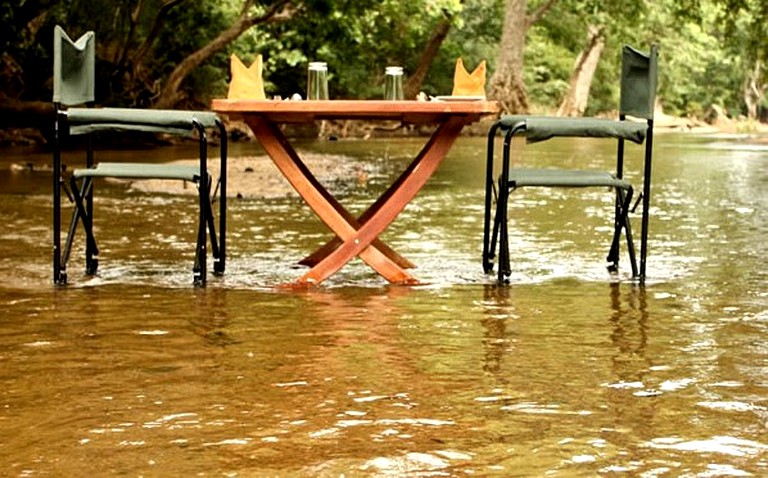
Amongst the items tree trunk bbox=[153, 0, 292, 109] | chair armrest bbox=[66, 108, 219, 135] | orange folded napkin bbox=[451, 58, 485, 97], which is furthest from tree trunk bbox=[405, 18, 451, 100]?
chair armrest bbox=[66, 108, 219, 135]

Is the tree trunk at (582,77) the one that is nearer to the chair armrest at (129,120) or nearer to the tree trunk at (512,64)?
the tree trunk at (512,64)

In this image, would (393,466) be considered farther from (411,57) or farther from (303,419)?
(411,57)

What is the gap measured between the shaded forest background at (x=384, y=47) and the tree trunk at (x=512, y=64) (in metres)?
0.04

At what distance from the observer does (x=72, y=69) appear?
641 centimetres

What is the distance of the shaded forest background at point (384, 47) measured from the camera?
78.5 ft

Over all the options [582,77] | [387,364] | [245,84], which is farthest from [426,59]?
[387,364]

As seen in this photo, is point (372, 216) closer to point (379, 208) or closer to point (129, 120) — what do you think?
point (379, 208)

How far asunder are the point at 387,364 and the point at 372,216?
6.66 feet

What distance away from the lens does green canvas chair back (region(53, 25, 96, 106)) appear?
6168 mm

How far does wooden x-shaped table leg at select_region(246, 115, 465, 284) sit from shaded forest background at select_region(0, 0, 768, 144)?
14.1m

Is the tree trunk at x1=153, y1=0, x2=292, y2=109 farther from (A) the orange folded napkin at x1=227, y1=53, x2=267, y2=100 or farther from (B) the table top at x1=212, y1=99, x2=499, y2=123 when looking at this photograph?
(B) the table top at x1=212, y1=99, x2=499, y2=123

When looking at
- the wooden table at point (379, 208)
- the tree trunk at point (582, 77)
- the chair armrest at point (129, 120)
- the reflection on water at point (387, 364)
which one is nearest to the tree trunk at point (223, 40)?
the reflection on water at point (387, 364)

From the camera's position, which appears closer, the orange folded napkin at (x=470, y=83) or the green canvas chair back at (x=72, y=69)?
the green canvas chair back at (x=72, y=69)

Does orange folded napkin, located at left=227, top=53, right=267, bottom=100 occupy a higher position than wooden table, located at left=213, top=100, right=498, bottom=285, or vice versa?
orange folded napkin, located at left=227, top=53, right=267, bottom=100
